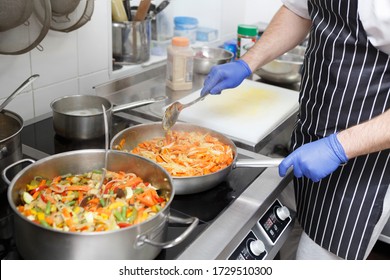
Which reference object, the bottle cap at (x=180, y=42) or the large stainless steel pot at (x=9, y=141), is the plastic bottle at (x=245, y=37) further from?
the large stainless steel pot at (x=9, y=141)

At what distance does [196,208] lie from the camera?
1023 mm

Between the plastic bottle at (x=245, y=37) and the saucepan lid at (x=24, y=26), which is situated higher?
the saucepan lid at (x=24, y=26)

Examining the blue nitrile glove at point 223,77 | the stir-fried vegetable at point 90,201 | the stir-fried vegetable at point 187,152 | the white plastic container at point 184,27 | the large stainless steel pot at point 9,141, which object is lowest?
the stir-fried vegetable at point 187,152

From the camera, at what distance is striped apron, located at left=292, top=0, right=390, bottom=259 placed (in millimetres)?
1124

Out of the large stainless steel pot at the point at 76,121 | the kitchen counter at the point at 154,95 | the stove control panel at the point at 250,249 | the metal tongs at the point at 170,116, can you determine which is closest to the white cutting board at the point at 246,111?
the kitchen counter at the point at 154,95

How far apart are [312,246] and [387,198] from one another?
252 mm

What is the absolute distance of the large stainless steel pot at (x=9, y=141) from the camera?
3.06 ft

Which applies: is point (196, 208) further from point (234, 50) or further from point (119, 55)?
point (234, 50)

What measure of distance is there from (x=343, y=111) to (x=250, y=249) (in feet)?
1.42

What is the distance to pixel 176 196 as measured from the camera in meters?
1.06

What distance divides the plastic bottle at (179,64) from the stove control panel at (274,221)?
0.70m

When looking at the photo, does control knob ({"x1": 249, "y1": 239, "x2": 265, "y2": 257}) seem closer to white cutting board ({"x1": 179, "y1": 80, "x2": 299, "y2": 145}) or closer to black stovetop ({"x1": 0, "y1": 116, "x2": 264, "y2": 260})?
black stovetop ({"x1": 0, "y1": 116, "x2": 264, "y2": 260})

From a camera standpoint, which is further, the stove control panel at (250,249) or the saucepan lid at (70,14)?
the saucepan lid at (70,14)
